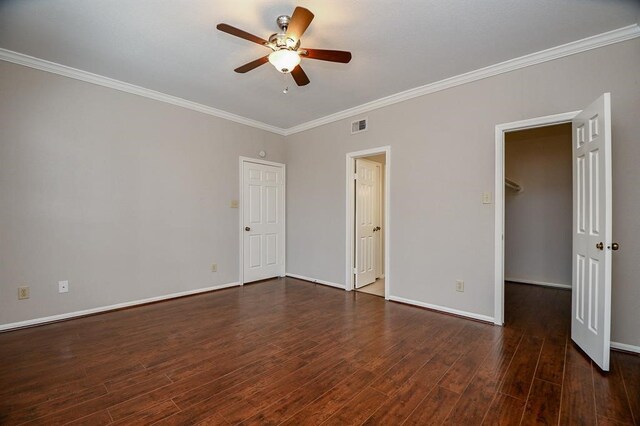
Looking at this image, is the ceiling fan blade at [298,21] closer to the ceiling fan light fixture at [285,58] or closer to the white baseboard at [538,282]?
the ceiling fan light fixture at [285,58]

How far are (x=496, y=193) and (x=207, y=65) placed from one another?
3395 millimetres

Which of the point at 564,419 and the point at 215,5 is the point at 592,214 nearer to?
the point at 564,419

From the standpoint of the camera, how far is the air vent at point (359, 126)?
420 centimetres

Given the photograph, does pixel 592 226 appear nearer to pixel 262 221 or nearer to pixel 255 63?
pixel 255 63

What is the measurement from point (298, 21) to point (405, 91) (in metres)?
2.16

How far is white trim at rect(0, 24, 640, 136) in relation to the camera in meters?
2.51

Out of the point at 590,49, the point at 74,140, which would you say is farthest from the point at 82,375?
the point at 590,49

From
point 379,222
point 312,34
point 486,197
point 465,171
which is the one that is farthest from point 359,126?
point 486,197

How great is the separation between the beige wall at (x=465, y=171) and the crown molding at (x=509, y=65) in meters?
0.06

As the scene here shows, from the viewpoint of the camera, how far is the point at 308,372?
2135 mm

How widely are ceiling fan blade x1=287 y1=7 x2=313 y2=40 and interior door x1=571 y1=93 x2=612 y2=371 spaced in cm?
222

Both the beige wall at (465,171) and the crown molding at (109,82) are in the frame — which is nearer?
the beige wall at (465,171)

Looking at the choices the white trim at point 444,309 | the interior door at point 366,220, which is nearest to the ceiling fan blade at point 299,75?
the interior door at point 366,220

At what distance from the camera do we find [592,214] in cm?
228
